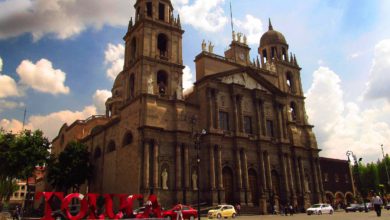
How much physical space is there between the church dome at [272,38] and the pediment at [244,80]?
1054cm

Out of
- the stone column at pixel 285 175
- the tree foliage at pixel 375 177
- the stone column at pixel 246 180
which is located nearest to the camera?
the stone column at pixel 246 180

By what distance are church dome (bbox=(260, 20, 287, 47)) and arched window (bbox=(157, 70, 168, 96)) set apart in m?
21.4

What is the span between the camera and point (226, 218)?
3064 centimetres

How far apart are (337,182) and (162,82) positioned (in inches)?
1360

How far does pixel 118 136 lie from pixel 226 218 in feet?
56.1

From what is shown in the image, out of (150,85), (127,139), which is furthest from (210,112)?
(127,139)

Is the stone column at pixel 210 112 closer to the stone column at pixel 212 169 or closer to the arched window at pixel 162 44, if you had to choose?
the stone column at pixel 212 169

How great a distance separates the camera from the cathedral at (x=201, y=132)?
3625 centimetres

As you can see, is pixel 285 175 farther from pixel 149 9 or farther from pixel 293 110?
pixel 149 9

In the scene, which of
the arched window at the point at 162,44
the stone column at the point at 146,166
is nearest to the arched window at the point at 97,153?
the stone column at the point at 146,166

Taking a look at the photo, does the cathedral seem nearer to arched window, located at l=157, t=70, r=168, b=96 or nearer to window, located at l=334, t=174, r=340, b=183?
arched window, located at l=157, t=70, r=168, b=96

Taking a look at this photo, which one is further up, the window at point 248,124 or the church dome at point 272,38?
the church dome at point 272,38

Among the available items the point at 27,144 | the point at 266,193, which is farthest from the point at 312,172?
the point at 27,144

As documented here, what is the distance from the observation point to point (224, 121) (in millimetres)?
42062
